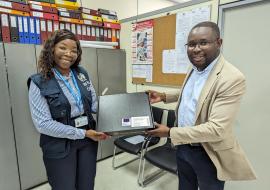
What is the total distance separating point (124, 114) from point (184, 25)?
132cm

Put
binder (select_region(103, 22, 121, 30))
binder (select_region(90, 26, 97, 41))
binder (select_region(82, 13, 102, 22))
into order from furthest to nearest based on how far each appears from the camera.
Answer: binder (select_region(103, 22, 121, 30)) → binder (select_region(90, 26, 97, 41)) → binder (select_region(82, 13, 102, 22))

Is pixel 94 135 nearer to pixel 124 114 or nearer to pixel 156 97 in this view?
pixel 124 114

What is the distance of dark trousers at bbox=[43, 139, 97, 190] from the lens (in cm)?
134

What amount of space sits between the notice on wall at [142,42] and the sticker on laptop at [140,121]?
4.36 ft

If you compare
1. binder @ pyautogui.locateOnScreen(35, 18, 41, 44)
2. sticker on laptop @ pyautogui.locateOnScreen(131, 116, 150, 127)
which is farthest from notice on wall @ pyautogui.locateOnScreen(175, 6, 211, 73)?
binder @ pyautogui.locateOnScreen(35, 18, 41, 44)

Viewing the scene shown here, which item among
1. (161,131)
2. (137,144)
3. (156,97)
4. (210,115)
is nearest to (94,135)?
(161,131)

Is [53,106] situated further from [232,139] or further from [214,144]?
[232,139]

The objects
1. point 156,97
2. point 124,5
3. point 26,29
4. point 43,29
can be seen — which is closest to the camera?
point 156,97

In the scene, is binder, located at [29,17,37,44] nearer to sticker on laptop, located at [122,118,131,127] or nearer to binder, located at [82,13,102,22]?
binder, located at [82,13,102,22]

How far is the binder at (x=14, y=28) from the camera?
1.98 m

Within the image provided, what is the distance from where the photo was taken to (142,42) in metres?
2.67

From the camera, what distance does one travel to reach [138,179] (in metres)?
2.32

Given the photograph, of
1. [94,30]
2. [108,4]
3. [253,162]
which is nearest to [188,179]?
[253,162]

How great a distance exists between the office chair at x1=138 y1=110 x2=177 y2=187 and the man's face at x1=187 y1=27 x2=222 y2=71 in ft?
3.72
